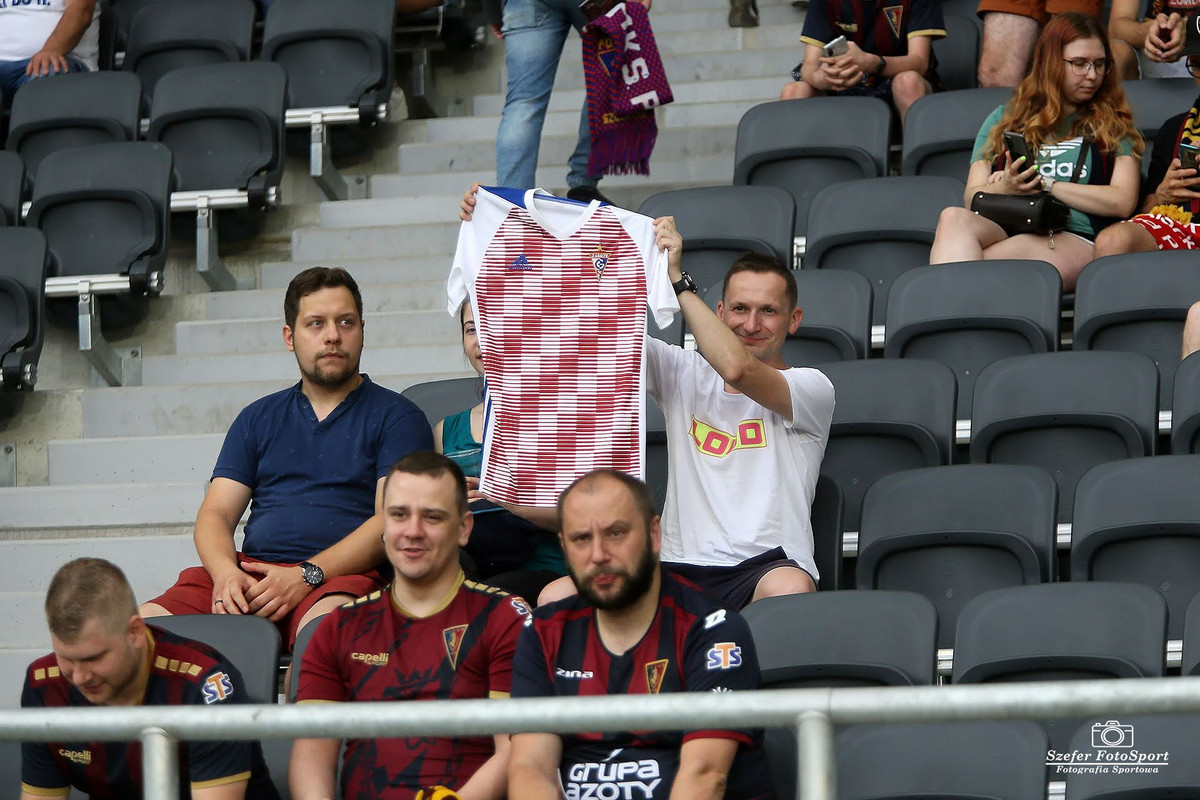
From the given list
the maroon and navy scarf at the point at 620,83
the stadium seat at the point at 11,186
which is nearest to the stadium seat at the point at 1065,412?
the maroon and navy scarf at the point at 620,83

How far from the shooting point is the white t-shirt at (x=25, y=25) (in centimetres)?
675

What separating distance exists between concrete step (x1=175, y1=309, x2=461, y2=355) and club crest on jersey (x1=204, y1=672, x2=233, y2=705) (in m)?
2.64

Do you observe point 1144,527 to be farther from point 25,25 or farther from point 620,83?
point 25,25

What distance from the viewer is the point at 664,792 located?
2.92 metres

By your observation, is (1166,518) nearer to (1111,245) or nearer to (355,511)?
(1111,245)

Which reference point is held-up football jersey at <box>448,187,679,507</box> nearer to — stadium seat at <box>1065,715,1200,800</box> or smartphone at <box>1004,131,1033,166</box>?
stadium seat at <box>1065,715,1200,800</box>

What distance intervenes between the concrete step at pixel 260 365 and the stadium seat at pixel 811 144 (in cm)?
120

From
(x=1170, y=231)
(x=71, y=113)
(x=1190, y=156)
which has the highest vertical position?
(x=71, y=113)

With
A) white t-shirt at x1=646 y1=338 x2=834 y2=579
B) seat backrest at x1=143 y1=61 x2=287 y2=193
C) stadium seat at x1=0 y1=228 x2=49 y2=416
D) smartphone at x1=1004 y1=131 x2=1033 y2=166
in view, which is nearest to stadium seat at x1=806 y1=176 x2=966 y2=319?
smartphone at x1=1004 y1=131 x2=1033 y2=166

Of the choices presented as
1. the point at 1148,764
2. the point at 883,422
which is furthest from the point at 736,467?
the point at 1148,764

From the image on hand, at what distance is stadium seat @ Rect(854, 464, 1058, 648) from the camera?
379 centimetres

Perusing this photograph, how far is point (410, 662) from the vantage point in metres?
3.17

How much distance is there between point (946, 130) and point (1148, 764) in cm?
307

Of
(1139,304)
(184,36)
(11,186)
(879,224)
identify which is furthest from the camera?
(184,36)
